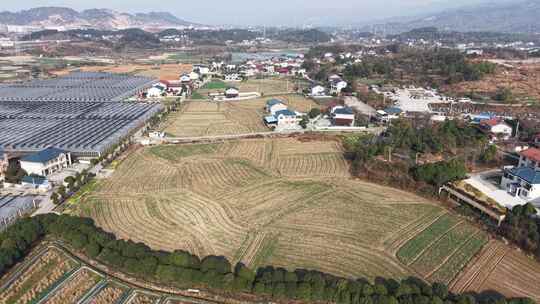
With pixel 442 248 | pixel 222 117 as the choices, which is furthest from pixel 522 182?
pixel 222 117

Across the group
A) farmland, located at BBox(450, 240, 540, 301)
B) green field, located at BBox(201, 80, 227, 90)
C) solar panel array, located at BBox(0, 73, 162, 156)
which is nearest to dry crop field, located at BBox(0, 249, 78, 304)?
solar panel array, located at BBox(0, 73, 162, 156)

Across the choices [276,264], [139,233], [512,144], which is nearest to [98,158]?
[139,233]

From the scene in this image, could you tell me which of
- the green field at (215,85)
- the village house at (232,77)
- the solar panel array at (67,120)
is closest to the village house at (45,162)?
the solar panel array at (67,120)

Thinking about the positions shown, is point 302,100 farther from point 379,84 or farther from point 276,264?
point 276,264

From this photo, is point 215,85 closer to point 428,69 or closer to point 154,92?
point 154,92

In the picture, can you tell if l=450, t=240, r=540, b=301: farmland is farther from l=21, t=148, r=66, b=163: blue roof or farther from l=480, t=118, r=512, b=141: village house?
l=21, t=148, r=66, b=163: blue roof

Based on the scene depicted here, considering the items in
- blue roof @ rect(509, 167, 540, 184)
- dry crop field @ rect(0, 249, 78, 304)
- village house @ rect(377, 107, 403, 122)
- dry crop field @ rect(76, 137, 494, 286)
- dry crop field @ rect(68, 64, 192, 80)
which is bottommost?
dry crop field @ rect(0, 249, 78, 304)
